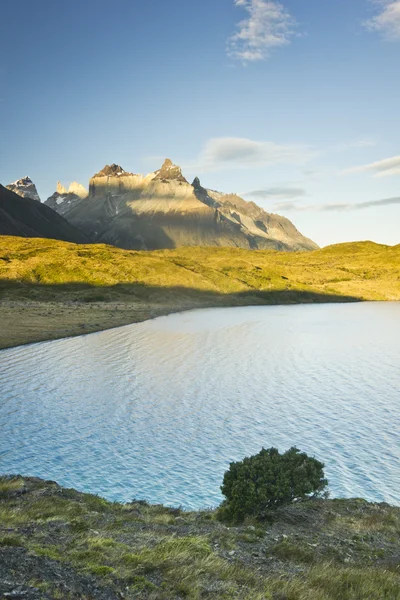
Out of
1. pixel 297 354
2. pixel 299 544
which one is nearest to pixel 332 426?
pixel 299 544

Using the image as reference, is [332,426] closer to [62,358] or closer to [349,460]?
[349,460]

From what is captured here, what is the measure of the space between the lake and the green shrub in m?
4.37

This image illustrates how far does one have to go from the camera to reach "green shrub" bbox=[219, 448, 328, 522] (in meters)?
21.8

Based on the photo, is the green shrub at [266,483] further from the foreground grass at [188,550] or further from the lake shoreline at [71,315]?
the lake shoreline at [71,315]

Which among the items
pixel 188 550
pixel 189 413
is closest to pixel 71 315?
pixel 189 413

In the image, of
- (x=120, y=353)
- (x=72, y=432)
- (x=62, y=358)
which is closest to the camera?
(x=72, y=432)

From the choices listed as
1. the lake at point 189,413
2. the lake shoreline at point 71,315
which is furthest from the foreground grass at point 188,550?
the lake shoreline at point 71,315

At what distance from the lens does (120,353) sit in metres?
74.5

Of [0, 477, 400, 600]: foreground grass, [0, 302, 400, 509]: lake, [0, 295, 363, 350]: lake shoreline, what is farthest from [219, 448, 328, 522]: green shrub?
[0, 295, 363, 350]: lake shoreline

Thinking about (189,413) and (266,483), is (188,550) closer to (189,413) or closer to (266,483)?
(266,483)

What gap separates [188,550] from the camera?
Result: 1590 cm

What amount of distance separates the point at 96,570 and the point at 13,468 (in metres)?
19.4

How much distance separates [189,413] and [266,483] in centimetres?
2074

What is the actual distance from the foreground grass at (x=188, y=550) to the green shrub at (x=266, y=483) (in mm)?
779
